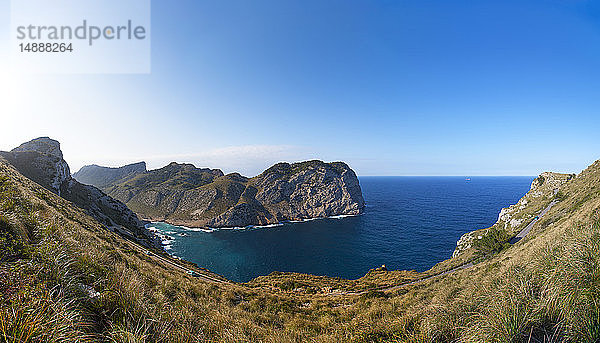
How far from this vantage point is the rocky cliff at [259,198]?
4796 inches

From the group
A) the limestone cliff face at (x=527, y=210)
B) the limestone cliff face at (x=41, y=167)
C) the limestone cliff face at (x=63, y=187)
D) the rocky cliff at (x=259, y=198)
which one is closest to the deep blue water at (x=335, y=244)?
the limestone cliff face at (x=527, y=210)

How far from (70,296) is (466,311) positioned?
921 centimetres

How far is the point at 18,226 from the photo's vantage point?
5.90 meters

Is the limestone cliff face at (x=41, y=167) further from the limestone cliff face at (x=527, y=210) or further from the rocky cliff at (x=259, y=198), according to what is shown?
the limestone cliff face at (x=527, y=210)

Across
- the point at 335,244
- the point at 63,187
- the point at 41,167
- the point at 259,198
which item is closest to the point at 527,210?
the point at 335,244

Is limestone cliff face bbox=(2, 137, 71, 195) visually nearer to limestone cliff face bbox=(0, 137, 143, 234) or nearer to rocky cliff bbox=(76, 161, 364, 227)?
limestone cliff face bbox=(0, 137, 143, 234)

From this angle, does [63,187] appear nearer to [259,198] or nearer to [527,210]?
[259,198]

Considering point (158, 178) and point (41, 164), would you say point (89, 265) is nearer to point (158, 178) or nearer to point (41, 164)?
point (41, 164)

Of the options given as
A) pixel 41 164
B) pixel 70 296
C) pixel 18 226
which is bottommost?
pixel 70 296

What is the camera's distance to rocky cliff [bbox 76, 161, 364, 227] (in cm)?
12181

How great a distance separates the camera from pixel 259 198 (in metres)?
139

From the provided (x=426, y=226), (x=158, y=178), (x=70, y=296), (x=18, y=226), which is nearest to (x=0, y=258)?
(x=70, y=296)

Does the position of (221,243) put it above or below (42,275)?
below

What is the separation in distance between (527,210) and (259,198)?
406 feet
